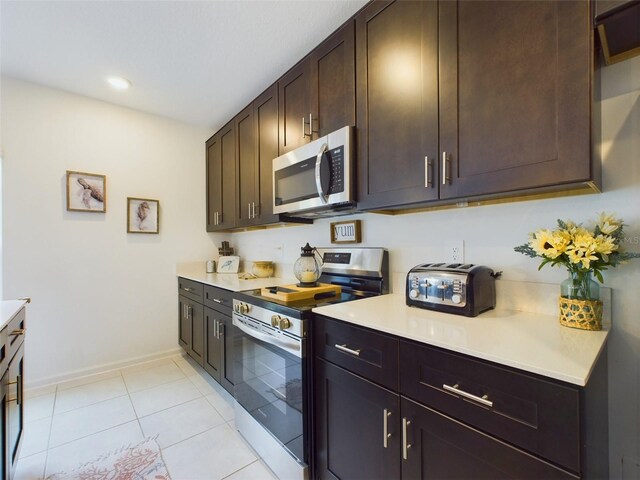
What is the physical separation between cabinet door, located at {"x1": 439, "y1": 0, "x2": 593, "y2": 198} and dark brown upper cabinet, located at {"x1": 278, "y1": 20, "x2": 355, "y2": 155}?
0.52 meters

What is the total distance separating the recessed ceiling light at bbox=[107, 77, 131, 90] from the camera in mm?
2232

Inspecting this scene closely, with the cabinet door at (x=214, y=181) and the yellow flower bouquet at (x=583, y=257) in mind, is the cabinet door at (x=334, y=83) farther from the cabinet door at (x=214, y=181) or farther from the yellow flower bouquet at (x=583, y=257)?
the cabinet door at (x=214, y=181)

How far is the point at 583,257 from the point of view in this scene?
0.89 meters

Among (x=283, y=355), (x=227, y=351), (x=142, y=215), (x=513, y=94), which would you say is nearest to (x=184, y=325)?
(x=227, y=351)

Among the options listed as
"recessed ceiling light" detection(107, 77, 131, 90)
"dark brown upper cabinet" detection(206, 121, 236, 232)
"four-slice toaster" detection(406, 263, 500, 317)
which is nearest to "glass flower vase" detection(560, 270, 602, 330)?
"four-slice toaster" detection(406, 263, 500, 317)

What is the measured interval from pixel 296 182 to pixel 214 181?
1565mm

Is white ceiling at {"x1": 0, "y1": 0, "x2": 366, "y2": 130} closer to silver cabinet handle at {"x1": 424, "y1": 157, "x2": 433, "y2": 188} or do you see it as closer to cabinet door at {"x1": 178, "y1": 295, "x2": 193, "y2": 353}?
silver cabinet handle at {"x1": 424, "y1": 157, "x2": 433, "y2": 188}

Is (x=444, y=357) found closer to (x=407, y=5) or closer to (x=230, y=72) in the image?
(x=407, y=5)

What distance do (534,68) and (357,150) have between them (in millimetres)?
757

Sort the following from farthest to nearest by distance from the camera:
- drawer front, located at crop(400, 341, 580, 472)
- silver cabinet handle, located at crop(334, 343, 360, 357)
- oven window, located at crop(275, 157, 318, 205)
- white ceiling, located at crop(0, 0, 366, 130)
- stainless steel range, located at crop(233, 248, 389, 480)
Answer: oven window, located at crop(275, 157, 318, 205), white ceiling, located at crop(0, 0, 366, 130), stainless steel range, located at crop(233, 248, 389, 480), silver cabinet handle, located at crop(334, 343, 360, 357), drawer front, located at crop(400, 341, 580, 472)

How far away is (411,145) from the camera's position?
48.3 inches

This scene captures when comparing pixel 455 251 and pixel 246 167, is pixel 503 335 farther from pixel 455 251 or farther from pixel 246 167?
pixel 246 167

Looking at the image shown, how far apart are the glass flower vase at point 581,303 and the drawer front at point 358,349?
0.59 metres

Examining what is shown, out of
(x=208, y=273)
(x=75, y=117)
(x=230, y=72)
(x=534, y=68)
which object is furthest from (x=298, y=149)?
(x=75, y=117)
